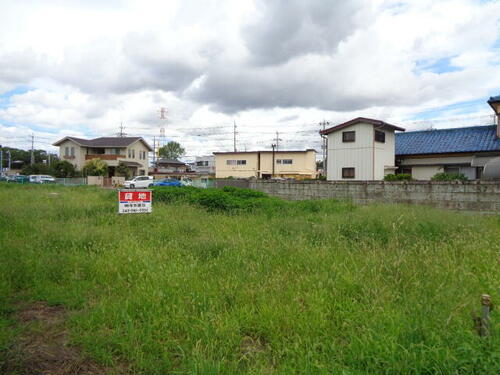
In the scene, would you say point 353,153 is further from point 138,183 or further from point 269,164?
point 138,183

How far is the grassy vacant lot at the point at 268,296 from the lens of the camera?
91.2 inches

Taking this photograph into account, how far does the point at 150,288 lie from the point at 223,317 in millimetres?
1060

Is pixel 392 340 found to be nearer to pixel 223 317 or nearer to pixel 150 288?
pixel 223 317

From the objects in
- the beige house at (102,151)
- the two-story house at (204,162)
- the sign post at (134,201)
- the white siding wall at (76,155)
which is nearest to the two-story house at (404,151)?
the sign post at (134,201)

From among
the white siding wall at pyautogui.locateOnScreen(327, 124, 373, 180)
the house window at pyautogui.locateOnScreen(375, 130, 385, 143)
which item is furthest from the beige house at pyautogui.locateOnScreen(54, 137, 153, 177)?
the house window at pyautogui.locateOnScreen(375, 130, 385, 143)

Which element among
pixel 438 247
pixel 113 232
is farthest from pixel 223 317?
pixel 113 232

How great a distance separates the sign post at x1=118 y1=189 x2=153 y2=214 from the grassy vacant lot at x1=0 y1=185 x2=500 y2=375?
2055 mm

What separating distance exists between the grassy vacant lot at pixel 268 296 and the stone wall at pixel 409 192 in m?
4.47

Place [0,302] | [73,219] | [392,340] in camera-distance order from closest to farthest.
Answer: [392,340], [0,302], [73,219]

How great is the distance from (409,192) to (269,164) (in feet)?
89.0

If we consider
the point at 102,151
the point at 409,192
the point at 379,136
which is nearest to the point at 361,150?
the point at 379,136

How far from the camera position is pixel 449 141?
19453 millimetres

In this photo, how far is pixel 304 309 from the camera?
9.75 ft

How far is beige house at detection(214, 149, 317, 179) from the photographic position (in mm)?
37188
